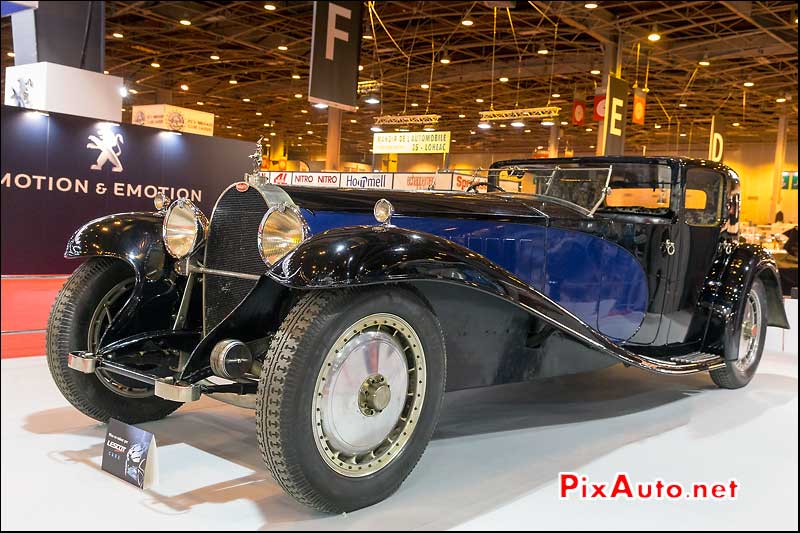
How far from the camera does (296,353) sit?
7.23ft

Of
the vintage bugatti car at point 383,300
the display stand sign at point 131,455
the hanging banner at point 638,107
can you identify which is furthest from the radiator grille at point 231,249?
the hanging banner at point 638,107

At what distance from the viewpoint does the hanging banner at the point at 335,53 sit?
7.57 meters

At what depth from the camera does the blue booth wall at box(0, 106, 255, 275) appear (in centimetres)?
735

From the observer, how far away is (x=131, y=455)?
8.17 ft

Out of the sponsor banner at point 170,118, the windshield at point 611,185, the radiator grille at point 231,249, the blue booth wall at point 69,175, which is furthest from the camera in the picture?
the sponsor banner at point 170,118

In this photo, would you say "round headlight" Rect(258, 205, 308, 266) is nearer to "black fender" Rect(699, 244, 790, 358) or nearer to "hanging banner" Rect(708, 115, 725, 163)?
"black fender" Rect(699, 244, 790, 358)

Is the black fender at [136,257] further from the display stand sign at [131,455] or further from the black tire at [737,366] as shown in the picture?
the black tire at [737,366]

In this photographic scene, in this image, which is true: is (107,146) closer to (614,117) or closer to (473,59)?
(614,117)

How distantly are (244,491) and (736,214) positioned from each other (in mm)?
3605

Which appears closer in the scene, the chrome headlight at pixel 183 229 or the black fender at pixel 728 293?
the chrome headlight at pixel 183 229

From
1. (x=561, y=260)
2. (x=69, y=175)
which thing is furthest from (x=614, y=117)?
(x=561, y=260)

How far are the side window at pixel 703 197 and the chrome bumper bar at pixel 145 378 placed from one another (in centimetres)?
304

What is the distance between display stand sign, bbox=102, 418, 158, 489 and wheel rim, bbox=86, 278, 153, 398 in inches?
20.1

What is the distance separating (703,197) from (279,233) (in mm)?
2854
